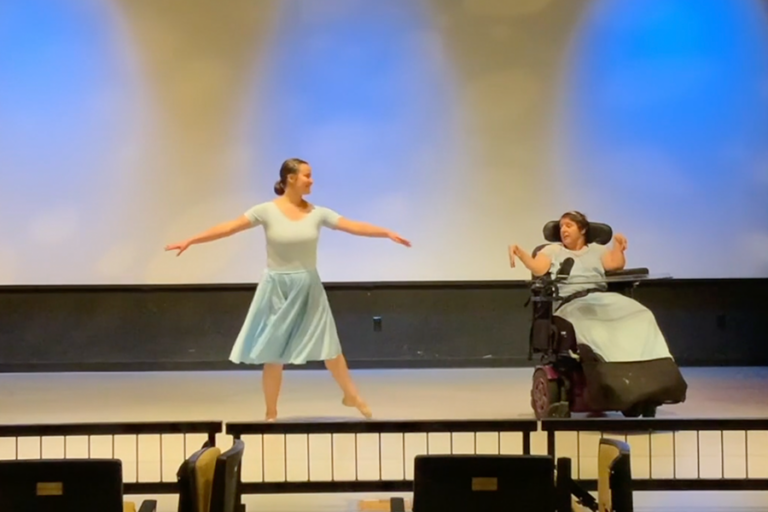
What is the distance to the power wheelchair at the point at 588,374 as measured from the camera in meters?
3.95

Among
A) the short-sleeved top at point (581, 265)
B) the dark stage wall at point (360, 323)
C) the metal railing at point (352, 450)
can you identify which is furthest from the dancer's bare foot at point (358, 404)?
the dark stage wall at point (360, 323)

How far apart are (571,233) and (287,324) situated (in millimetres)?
1530

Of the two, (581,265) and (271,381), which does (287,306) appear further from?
(581,265)

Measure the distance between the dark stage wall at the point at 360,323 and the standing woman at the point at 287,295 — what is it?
2363mm

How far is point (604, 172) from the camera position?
21.0 feet

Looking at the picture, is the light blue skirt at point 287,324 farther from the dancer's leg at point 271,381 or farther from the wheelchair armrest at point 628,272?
the wheelchair armrest at point 628,272

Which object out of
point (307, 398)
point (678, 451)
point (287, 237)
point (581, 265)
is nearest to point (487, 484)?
point (678, 451)

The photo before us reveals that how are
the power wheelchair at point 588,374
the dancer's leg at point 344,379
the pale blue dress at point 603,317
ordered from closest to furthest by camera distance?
the power wheelchair at point 588,374 < the pale blue dress at point 603,317 < the dancer's leg at point 344,379

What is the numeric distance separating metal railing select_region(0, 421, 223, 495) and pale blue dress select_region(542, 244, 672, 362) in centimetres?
186

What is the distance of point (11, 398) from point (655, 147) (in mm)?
4858

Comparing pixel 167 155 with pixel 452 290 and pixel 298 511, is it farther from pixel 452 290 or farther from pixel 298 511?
pixel 298 511

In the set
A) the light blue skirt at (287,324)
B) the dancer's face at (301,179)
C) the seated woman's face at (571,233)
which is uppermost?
the dancer's face at (301,179)

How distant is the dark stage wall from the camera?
6496 millimetres

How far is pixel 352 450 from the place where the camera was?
3.84 metres
